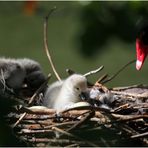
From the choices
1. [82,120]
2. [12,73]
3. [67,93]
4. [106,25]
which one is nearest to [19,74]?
[12,73]

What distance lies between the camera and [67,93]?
1.86m

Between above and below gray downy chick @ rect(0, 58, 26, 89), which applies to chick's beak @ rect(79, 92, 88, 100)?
below

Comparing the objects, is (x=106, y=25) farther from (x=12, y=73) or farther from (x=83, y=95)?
(x=12, y=73)

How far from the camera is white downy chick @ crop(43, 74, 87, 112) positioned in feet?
5.98

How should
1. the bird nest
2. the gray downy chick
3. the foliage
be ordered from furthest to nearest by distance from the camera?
the gray downy chick < the bird nest < the foliage

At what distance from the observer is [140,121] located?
5.13 ft

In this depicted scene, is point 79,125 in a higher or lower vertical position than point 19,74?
lower

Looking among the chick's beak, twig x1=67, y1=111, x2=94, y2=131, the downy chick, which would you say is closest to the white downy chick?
the chick's beak

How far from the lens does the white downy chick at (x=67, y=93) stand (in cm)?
182

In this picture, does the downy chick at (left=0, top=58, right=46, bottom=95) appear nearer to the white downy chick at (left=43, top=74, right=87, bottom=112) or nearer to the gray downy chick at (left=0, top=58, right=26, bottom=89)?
the gray downy chick at (left=0, top=58, right=26, bottom=89)

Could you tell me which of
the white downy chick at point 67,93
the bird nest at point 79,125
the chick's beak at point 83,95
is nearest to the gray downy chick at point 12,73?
the white downy chick at point 67,93

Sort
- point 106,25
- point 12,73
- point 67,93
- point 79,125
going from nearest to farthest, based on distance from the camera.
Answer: point 106,25, point 79,125, point 67,93, point 12,73

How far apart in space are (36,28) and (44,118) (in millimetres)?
2585

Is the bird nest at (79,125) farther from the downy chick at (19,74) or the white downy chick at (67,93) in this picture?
the downy chick at (19,74)
